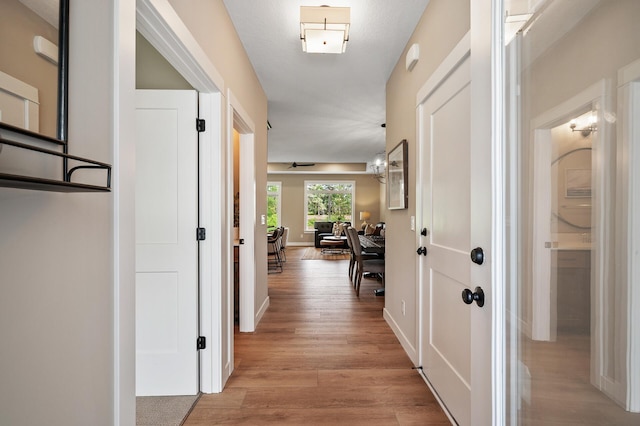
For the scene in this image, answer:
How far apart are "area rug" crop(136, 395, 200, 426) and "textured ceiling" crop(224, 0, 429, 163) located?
2707 mm

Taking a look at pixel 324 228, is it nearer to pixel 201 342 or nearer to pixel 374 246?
pixel 374 246

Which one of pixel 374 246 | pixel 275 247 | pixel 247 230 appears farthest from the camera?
pixel 275 247

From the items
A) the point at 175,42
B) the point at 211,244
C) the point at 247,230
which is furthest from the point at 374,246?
the point at 175,42

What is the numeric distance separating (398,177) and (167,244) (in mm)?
2001

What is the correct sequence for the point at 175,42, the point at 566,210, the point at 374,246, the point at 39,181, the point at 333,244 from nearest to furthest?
the point at 39,181 → the point at 566,210 → the point at 175,42 → the point at 374,246 → the point at 333,244

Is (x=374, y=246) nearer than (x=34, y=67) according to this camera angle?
No

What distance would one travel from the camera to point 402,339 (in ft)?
8.86

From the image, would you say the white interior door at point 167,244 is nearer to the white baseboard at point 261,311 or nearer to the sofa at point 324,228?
the white baseboard at point 261,311

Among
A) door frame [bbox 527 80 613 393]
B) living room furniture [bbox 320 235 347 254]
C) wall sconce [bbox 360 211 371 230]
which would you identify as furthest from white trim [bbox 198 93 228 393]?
wall sconce [bbox 360 211 371 230]

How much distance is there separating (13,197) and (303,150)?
706cm

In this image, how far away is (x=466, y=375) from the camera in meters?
1.56

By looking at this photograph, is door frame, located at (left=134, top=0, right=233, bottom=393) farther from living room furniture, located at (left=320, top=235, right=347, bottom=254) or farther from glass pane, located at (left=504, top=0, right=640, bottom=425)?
living room furniture, located at (left=320, top=235, right=347, bottom=254)

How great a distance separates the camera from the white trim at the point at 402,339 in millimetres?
2345

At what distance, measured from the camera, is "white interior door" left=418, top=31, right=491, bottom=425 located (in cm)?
158
